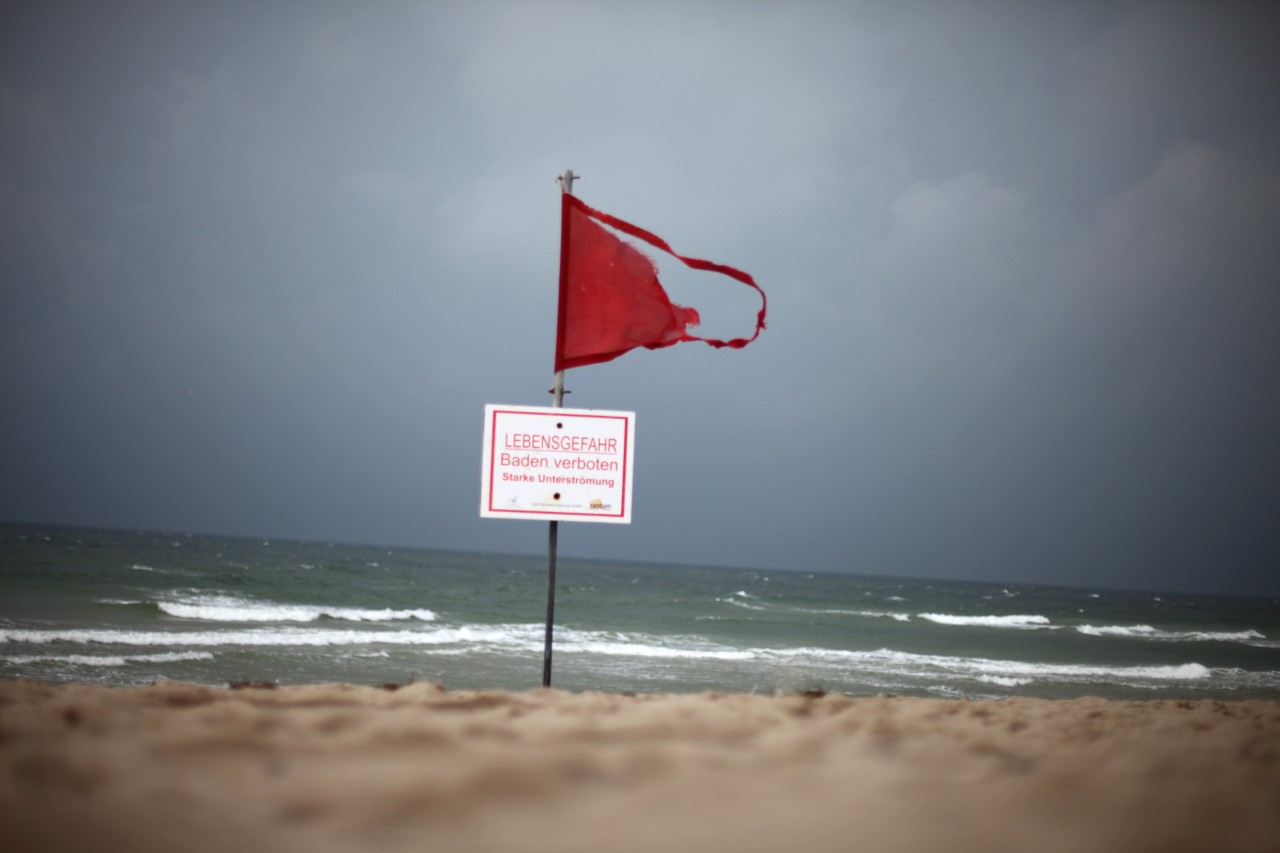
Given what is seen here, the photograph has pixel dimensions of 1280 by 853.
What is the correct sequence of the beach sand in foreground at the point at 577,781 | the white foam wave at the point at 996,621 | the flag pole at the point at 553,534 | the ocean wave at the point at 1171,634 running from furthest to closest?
the white foam wave at the point at 996,621 → the ocean wave at the point at 1171,634 → the flag pole at the point at 553,534 → the beach sand in foreground at the point at 577,781

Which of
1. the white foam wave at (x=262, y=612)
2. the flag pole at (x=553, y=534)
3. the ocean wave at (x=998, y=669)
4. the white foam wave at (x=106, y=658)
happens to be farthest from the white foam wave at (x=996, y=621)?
the flag pole at (x=553, y=534)

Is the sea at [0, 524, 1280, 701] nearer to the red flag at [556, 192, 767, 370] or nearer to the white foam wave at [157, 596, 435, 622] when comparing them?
the white foam wave at [157, 596, 435, 622]

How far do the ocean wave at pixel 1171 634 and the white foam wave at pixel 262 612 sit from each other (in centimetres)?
→ 2722

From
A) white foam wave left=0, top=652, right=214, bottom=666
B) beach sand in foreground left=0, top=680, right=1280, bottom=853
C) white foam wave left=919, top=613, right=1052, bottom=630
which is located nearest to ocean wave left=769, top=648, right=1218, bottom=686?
white foam wave left=0, top=652, right=214, bottom=666

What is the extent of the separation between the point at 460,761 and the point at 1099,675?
19121 mm

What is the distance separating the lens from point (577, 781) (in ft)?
9.23

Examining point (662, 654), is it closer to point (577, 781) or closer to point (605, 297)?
point (605, 297)

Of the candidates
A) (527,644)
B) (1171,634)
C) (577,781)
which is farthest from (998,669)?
(1171,634)

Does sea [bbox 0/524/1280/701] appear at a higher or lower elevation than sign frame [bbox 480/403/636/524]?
lower

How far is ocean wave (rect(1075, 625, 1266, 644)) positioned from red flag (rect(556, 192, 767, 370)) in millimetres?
32696

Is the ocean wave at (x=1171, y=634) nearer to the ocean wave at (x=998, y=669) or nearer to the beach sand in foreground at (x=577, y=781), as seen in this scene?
the ocean wave at (x=998, y=669)

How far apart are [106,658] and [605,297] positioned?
10.6 meters

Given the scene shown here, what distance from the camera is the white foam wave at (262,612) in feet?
68.5

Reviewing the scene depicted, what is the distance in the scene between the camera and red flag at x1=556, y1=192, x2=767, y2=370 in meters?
6.77
